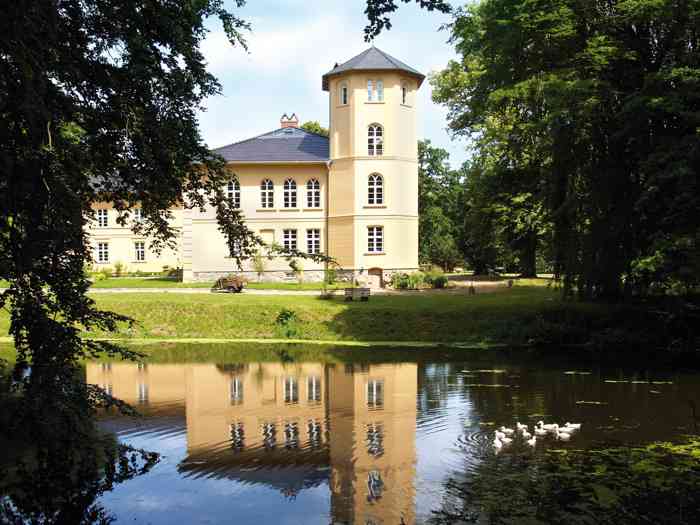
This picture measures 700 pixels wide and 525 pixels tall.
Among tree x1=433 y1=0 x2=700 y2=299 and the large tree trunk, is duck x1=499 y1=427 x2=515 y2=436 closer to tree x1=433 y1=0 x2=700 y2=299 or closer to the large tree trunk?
tree x1=433 y1=0 x2=700 y2=299

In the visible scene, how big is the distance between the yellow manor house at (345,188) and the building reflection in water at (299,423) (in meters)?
17.2

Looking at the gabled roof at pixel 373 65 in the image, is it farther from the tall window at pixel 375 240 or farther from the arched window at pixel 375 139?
the tall window at pixel 375 240

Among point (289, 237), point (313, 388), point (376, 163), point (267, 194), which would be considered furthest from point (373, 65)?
point (313, 388)

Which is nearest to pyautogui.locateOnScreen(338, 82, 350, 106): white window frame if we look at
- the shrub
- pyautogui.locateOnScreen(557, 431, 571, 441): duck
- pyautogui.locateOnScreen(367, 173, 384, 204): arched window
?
pyautogui.locateOnScreen(367, 173, 384, 204): arched window

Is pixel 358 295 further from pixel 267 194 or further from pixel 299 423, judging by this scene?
pixel 299 423

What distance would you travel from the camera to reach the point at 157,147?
6633 millimetres

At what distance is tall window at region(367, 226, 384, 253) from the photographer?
109 feet

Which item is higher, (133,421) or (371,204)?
(371,204)

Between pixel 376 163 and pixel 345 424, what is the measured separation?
23764 millimetres

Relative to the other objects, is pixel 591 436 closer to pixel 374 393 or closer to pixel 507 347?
pixel 374 393

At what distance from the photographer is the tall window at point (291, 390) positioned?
12.8 m

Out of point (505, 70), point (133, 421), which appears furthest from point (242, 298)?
point (133, 421)

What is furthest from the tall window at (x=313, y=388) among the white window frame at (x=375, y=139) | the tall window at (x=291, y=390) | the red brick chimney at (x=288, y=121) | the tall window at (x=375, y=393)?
the red brick chimney at (x=288, y=121)

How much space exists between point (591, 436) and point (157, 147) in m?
7.23
